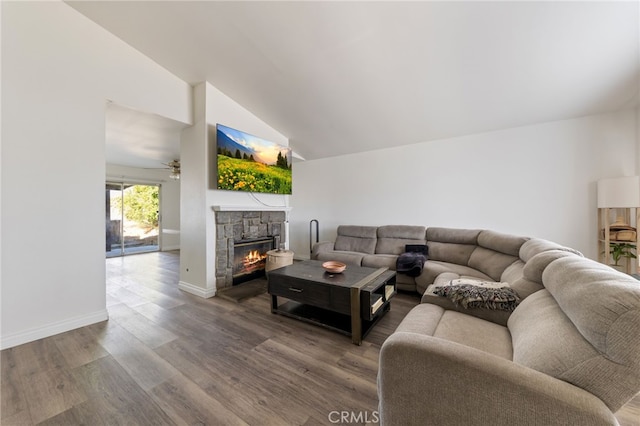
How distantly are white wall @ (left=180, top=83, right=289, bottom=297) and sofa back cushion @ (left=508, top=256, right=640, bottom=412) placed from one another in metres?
3.26

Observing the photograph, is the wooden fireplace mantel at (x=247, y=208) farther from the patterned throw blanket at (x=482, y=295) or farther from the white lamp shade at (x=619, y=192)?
the white lamp shade at (x=619, y=192)

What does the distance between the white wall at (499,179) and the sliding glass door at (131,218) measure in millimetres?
5148

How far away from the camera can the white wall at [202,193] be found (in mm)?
3154

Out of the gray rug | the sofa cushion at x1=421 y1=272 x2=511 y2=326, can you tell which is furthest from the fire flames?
the sofa cushion at x1=421 y1=272 x2=511 y2=326

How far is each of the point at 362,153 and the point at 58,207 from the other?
433 centimetres

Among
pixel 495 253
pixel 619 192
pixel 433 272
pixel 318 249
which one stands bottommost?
pixel 433 272

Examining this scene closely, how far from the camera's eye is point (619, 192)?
263 centimetres

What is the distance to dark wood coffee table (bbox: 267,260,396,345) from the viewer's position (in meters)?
2.00

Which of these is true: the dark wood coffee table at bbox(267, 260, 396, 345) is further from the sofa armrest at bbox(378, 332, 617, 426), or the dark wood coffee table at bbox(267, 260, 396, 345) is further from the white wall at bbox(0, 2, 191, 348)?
the white wall at bbox(0, 2, 191, 348)

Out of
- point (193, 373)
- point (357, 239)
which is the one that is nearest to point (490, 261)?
point (357, 239)

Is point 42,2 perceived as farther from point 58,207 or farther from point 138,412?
point 138,412

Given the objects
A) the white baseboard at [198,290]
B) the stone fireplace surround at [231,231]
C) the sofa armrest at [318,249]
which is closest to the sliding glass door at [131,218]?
the white baseboard at [198,290]

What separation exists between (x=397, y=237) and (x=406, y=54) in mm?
2653

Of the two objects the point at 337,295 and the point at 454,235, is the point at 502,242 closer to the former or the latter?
the point at 454,235
